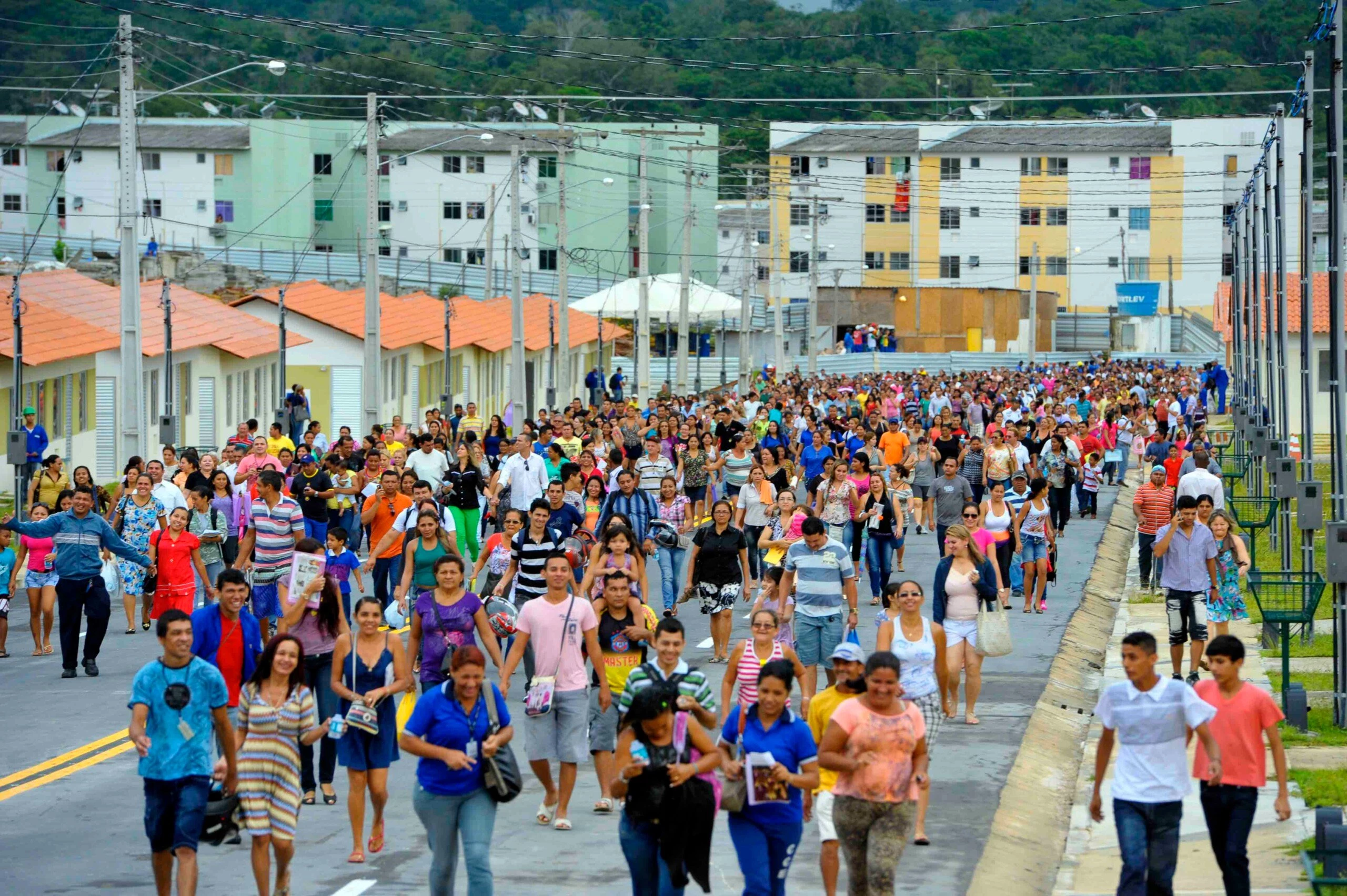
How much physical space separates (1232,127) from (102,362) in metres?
76.9

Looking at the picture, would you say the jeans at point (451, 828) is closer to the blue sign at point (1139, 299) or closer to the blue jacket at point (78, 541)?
the blue jacket at point (78, 541)

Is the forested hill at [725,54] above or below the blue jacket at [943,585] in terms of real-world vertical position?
above

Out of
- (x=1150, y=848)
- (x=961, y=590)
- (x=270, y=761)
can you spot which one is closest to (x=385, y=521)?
(x=961, y=590)

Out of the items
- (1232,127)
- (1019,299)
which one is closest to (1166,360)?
(1019,299)

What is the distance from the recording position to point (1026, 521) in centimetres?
2047

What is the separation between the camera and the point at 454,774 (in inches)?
347

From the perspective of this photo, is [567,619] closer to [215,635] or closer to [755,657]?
[755,657]

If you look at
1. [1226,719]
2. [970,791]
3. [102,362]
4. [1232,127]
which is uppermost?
[1232,127]

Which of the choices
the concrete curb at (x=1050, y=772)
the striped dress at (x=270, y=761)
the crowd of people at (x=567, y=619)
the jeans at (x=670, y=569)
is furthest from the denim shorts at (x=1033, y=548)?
the striped dress at (x=270, y=761)

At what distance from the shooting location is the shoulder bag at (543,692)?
11031 millimetres

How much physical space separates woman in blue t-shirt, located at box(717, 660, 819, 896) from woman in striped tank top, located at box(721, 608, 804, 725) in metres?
1.93

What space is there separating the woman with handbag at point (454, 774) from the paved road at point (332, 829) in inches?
41.9

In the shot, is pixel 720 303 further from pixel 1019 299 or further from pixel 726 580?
pixel 726 580

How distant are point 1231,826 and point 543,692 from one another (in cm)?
374
